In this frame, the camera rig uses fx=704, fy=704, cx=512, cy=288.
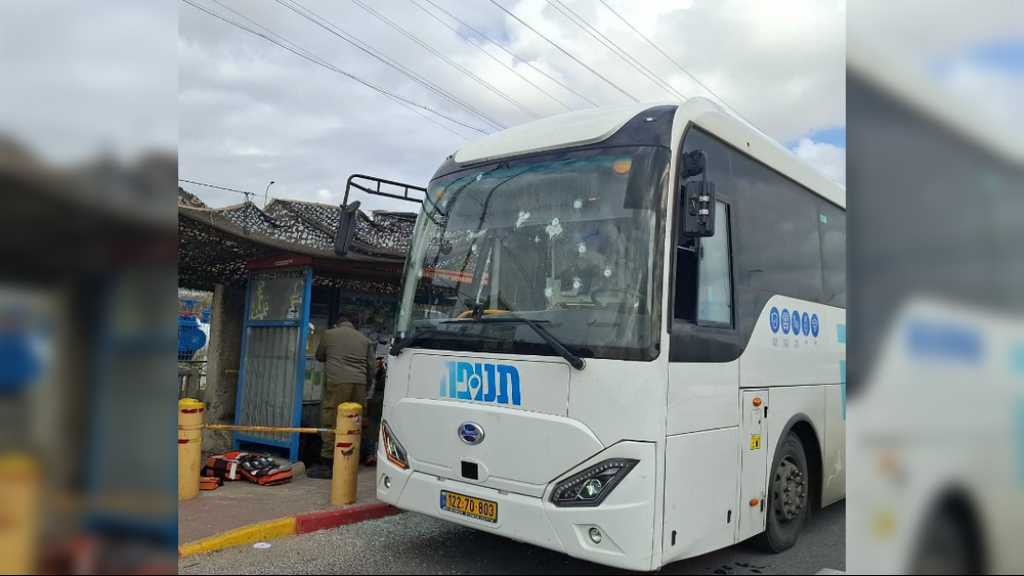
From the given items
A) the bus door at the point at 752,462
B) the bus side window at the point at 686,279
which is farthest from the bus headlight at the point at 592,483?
the bus door at the point at 752,462

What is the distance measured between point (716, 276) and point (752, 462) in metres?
Result: 1.40

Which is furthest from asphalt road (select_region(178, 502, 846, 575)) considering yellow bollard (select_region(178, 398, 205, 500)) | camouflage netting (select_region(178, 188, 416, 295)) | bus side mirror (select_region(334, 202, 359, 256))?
camouflage netting (select_region(178, 188, 416, 295))

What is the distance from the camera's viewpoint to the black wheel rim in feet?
18.4

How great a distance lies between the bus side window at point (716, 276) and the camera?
188 inches

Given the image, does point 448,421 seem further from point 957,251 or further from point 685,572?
point 957,251

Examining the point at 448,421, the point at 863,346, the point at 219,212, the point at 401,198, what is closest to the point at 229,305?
the point at 219,212

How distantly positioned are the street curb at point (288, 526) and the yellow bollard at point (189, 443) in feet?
4.09

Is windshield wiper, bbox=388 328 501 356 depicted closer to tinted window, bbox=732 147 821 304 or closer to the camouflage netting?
tinted window, bbox=732 147 821 304

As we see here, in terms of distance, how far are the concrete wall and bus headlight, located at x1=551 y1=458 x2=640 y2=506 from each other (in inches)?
300

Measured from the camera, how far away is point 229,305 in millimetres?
11312

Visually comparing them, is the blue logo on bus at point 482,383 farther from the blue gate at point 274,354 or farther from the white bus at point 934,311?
the blue gate at point 274,354

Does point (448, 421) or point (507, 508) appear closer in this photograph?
point (507, 508)

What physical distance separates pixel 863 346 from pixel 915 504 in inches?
24.1

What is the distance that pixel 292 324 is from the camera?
9.22m
